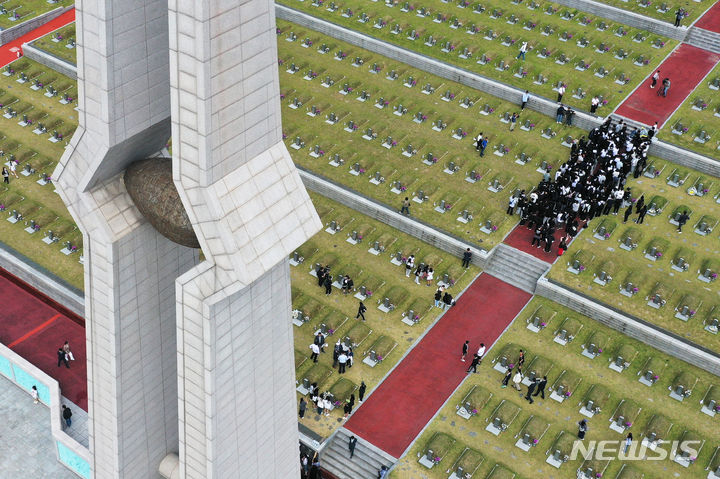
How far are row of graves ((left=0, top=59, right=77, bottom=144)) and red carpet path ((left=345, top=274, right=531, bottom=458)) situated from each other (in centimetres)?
3255

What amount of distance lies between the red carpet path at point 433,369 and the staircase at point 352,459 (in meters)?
0.60

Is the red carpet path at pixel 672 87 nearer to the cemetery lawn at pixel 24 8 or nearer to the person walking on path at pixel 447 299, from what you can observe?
the person walking on path at pixel 447 299

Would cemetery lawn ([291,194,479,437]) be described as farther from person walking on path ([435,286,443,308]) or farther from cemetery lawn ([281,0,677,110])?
cemetery lawn ([281,0,677,110])

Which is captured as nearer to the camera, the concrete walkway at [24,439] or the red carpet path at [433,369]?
the concrete walkway at [24,439]

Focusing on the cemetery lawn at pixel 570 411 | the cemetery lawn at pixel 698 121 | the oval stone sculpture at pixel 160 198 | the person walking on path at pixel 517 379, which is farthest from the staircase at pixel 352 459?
the cemetery lawn at pixel 698 121

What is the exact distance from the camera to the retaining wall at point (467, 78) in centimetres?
6444

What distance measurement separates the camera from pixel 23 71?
240 feet

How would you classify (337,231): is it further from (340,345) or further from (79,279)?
(79,279)

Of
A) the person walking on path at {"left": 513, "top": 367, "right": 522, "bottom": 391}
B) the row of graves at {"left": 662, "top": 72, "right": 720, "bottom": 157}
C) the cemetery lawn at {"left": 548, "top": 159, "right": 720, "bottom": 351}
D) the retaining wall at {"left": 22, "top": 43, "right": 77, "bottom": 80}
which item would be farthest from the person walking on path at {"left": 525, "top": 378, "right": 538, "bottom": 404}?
the retaining wall at {"left": 22, "top": 43, "right": 77, "bottom": 80}

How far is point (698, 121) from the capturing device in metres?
67.8

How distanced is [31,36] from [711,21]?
60.0 meters

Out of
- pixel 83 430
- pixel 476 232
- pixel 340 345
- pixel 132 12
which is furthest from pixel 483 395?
pixel 132 12

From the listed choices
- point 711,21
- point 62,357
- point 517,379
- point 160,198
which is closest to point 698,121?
point 711,21

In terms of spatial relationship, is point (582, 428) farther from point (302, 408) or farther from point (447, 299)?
point (302, 408)
